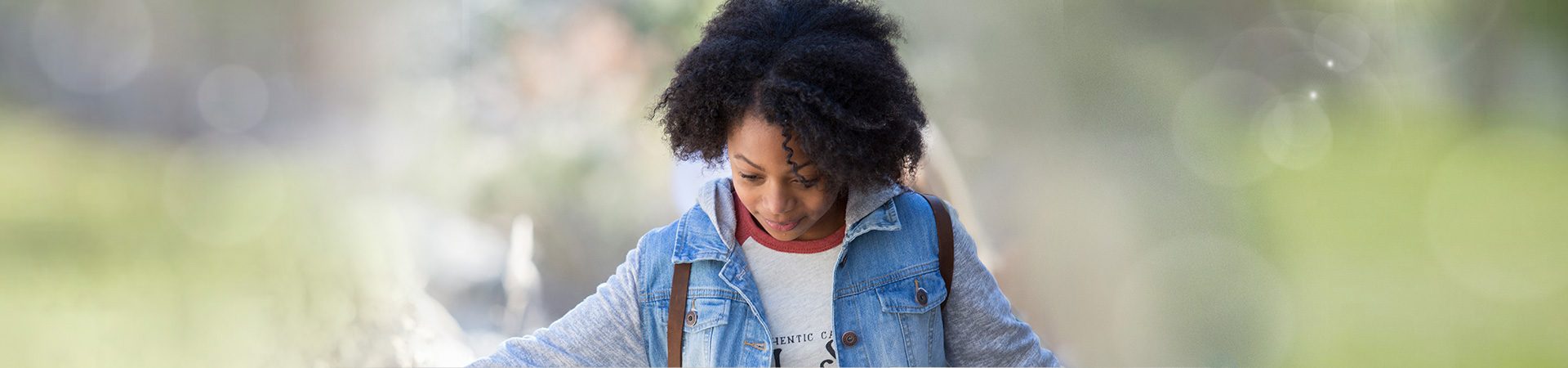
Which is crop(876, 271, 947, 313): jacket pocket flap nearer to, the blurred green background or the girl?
the girl

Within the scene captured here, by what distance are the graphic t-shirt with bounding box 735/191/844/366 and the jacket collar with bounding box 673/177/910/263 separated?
3 cm

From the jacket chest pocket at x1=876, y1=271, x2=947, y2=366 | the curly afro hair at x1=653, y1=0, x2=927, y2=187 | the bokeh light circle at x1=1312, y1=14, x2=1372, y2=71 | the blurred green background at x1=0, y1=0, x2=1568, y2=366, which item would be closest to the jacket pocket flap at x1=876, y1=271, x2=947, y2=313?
the jacket chest pocket at x1=876, y1=271, x2=947, y2=366

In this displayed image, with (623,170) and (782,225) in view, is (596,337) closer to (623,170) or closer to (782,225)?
(782,225)

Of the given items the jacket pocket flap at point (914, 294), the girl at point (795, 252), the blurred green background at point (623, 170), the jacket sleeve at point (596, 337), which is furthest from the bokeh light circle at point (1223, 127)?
the jacket sleeve at point (596, 337)

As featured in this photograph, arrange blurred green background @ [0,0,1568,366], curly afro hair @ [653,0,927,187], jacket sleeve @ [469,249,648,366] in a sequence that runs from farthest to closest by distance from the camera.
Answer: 1. blurred green background @ [0,0,1568,366]
2. jacket sleeve @ [469,249,648,366]
3. curly afro hair @ [653,0,927,187]

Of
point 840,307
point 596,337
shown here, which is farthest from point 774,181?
point 596,337

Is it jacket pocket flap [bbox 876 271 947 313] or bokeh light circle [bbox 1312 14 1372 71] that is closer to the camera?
jacket pocket flap [bbox 876 271 947 313]

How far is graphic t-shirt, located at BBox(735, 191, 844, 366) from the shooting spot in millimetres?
1662

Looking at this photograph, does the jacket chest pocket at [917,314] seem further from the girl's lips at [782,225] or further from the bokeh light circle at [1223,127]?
the bokeh light circle at [1223,127]

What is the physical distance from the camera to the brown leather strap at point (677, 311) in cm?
168

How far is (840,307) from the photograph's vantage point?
5.48ft

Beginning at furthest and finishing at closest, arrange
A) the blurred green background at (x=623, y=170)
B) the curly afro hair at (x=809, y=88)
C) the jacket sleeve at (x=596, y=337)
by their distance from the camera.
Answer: the blurred green background at (x=623, y=170)
the jacket sleeve at (x=596, y=337)
the curly afro hair at (x=809, y=88)

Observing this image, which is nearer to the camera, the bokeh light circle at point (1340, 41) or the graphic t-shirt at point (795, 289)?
the graphic t-shirt at point (795, 289)

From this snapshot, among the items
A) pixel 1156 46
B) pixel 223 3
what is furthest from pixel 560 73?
pixel 1156 46
